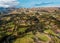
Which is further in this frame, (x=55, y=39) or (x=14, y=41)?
(x=55, y=39)

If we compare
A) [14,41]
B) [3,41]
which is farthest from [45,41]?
A: [3,41]

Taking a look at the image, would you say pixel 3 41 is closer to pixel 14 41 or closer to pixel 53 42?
pixel 14 41

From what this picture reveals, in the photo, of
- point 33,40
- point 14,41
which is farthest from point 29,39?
point 14,41

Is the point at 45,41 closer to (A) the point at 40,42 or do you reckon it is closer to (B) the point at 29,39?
(A) the point at 40,42

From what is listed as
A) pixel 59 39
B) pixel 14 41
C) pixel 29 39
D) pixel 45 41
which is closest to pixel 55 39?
pixel 59 39

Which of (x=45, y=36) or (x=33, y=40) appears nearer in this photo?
(x=33, y=40)

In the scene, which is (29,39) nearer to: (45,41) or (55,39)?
(45,41)

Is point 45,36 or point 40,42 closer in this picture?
point 40,42
